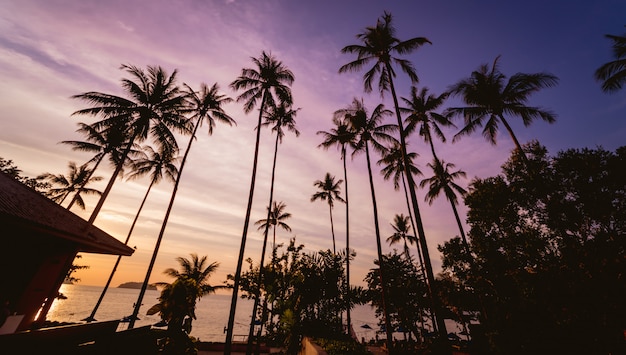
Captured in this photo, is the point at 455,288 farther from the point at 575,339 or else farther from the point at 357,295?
the point at 575,339

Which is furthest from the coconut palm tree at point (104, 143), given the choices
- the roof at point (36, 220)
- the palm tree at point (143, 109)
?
the roof at point (36, 220)

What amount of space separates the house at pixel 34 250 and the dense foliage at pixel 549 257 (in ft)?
44.4

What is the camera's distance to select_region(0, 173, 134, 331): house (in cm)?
745

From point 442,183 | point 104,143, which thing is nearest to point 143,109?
point 104,143

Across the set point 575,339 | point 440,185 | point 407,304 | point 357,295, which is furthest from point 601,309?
point 407,304

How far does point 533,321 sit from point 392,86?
43.3 ft

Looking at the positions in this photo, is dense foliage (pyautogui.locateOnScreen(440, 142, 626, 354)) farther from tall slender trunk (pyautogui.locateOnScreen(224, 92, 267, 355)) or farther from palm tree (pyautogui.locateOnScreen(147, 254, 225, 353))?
tall slender trunk (pyautogui.locateOnScreen(224, 92, 267, 355))

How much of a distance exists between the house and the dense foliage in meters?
13.5

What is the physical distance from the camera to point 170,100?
17.0 metres

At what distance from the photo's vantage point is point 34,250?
9266 millimetres

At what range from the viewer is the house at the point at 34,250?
7.45 metres

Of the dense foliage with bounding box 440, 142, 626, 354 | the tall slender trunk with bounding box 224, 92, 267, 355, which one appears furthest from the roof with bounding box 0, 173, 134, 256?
the dense foliage with bounding box 440, 142, 626, 354

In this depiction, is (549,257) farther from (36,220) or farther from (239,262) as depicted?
(36,220)

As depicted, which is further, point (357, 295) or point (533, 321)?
point (357, 295)
